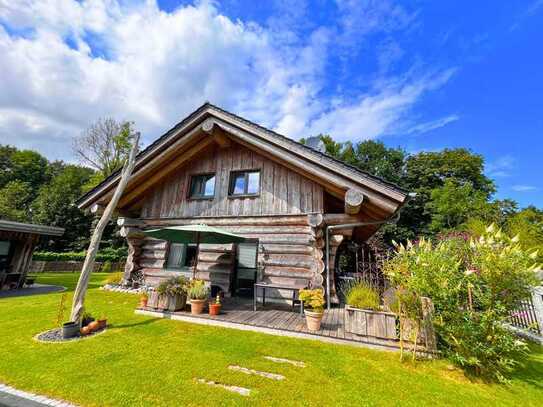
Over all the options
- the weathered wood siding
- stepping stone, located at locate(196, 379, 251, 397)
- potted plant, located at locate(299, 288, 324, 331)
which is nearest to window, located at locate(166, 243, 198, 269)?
the weathered wood siding

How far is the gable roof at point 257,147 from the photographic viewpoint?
6.46 meters

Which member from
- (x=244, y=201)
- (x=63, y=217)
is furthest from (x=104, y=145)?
(x=244, y=201)

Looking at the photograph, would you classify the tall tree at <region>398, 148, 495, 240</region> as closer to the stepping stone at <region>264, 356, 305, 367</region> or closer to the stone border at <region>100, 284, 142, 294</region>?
the stone border at <region>100, 284, 142, 294</region>

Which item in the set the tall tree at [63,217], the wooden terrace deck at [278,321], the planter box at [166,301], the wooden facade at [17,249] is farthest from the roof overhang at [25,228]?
the tall tree at [63,217]

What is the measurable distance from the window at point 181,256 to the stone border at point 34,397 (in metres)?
6.47

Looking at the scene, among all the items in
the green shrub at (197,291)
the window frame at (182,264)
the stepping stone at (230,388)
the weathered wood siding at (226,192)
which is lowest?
the stepping stone at (230,388)

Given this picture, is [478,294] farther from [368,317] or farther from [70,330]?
[70,330]

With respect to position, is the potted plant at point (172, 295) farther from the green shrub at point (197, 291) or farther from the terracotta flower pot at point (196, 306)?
the terracotta flower pot at point (196, 306)

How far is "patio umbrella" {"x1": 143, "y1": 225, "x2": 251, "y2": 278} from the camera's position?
6.62m

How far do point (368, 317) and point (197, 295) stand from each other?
14.6 ft

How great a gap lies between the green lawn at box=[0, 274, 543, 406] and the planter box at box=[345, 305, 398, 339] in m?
0.38

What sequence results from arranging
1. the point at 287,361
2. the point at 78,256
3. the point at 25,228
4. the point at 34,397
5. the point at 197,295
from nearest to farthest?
the point at 34,397
the point at 287,361
the point at 197,295
the point at 25,228
the point at 78,256

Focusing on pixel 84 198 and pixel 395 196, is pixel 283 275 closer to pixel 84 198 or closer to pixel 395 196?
pixel 395 196

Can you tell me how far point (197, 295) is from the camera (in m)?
6.51
